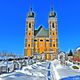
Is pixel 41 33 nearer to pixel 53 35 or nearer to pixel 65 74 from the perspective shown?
pixel 53 35

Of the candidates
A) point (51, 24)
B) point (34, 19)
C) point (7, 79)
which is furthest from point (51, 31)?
point (7, 79)

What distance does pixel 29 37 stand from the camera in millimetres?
108438

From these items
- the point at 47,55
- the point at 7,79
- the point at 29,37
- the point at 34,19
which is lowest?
the point at 7,79

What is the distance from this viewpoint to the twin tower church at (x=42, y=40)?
107062mm

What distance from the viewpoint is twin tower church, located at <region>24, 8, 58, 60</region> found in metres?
107

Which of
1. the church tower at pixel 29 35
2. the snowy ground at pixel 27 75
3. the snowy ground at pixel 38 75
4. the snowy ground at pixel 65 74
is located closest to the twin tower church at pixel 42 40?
the church tower at pixel 29 35

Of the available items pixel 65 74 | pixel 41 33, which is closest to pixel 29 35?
pixel 41 33

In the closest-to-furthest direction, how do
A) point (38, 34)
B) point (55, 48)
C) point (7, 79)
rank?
point (7, 79)
point (55, 48)
point (38, 34)

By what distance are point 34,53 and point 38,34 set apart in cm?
1133

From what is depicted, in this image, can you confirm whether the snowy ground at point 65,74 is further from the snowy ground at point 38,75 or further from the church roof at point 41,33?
the church roof at point 41,33

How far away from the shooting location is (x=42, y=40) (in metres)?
113

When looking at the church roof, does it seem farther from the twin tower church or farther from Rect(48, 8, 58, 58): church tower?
Rect(48, 8, 58, 58): church tower

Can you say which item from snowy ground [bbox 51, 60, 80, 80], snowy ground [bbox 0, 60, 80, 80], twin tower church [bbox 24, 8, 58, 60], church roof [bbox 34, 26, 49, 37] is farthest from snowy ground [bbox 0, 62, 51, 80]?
church roof [bbox 34, 26, 49, 37]

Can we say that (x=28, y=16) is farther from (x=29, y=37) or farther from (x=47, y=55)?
(x=47, y=55)
